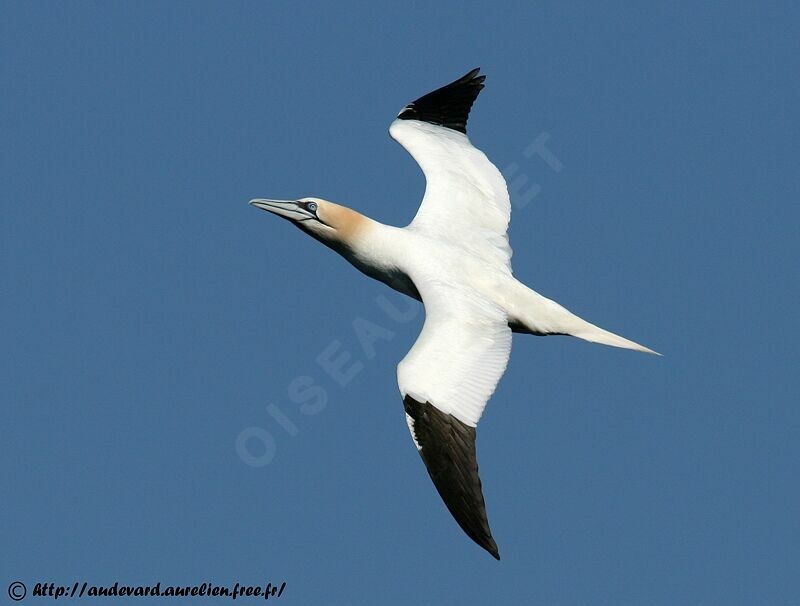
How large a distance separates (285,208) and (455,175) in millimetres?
2026

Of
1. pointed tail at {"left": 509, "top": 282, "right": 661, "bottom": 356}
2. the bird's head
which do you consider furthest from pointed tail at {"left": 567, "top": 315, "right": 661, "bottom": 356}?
the bird's head

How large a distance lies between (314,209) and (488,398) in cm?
340

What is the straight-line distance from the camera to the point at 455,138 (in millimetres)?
15305

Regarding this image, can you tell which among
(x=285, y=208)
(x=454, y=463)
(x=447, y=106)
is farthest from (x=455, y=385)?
(x=447, y=106)

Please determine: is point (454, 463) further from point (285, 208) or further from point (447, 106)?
point (447, 106)

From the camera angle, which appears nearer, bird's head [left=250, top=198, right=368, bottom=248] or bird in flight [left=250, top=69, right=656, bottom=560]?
bird in flight [left=250, top=69, right=656, bottom=560]

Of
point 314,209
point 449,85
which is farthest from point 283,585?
point 449,85

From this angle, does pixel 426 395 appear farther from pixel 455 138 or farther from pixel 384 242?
pixel 455 138

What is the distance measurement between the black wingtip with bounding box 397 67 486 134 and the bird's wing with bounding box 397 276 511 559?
3657 millimetres

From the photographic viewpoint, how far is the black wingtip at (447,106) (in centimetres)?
1552

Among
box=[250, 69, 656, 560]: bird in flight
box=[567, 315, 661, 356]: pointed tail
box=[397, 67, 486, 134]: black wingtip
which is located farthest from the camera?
box=[397, 67, 486, 134]: black wingtip

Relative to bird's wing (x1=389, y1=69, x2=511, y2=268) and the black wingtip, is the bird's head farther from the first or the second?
the black wingtip

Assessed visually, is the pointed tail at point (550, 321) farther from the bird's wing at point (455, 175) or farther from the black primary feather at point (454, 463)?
the black primary feather at point (454, 463)

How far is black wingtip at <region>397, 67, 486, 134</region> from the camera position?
15.5m
